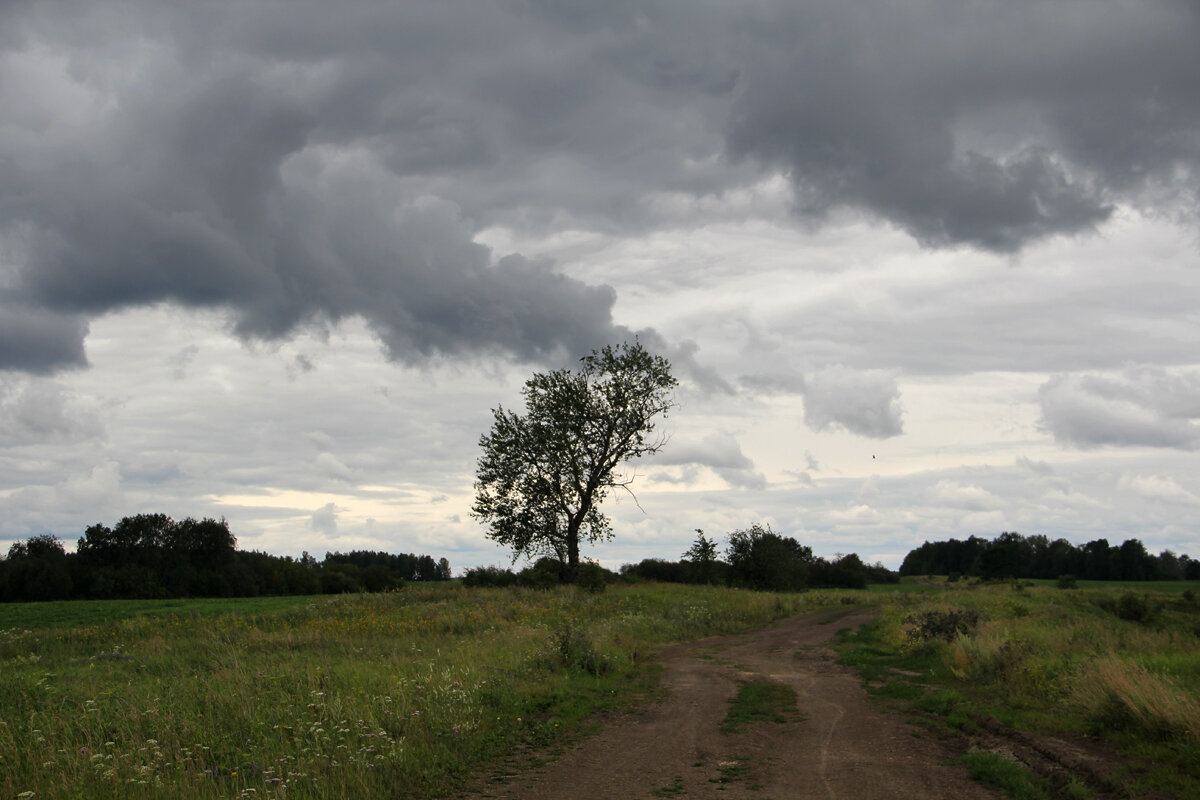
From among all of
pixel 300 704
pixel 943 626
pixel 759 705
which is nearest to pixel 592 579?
pixel 943 626

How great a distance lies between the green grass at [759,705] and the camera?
12.1 meters

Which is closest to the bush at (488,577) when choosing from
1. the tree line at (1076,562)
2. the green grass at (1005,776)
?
the green grass at (1005,776)

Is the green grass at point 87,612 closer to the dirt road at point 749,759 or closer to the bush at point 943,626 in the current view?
the dirt road at point 749,759

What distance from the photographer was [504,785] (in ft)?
28.7

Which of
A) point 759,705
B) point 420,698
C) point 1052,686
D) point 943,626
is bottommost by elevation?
point 759,705

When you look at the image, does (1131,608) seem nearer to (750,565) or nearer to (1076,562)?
(750,565)

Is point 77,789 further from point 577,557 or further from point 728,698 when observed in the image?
point 577,557

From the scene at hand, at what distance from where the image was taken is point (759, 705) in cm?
1342

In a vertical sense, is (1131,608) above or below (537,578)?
below

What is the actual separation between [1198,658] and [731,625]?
17425 mm

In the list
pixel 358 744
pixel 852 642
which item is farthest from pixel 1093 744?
pixel 852 642

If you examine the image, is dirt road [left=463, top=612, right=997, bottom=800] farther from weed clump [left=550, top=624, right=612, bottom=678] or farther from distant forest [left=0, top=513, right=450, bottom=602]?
distant forest [left=0, top=513, right=450, bottom=602]

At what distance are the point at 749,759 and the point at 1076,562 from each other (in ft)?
456

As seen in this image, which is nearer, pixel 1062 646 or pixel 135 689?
pixel 135 689
